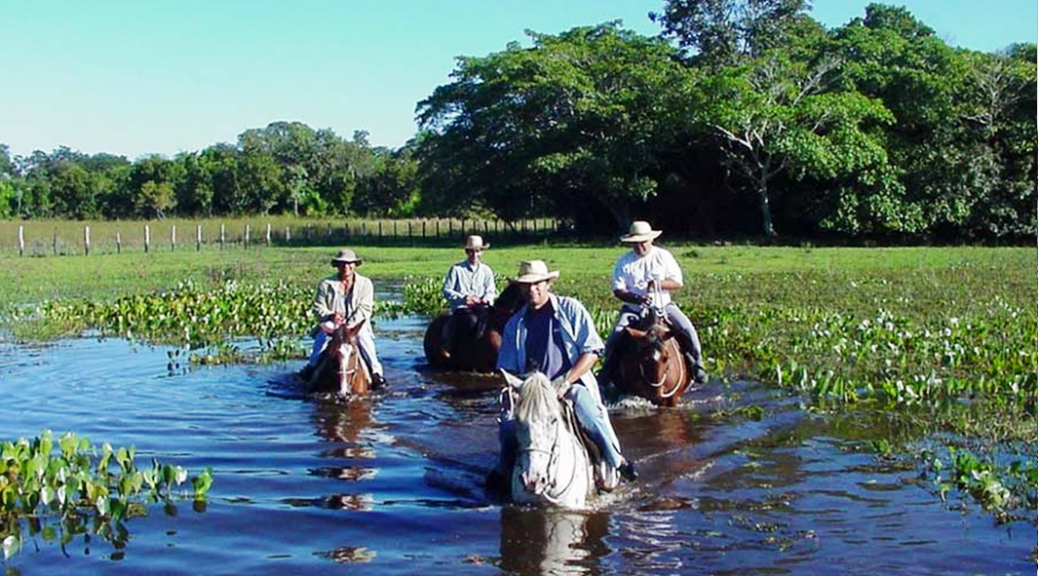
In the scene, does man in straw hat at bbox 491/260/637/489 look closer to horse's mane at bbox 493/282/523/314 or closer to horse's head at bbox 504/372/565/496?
horse's head at bbox 504/372/565/496

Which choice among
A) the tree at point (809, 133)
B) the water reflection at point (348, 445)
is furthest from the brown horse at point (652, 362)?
the tree at point (809, 133)

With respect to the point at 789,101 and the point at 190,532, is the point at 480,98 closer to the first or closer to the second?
the point at 789,101

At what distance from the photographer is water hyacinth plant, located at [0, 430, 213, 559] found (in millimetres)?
7301

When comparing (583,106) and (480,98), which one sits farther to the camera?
(480,98)

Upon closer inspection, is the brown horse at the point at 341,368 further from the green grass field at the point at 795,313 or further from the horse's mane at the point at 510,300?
the green grass field at the point at 795,313

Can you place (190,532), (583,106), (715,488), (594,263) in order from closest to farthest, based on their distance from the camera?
(190,532)
(715,488)
(594,263)
(583,106)

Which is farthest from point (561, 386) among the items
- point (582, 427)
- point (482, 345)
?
point (482, 345)

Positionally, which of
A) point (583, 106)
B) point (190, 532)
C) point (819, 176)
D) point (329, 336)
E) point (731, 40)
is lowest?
point (190, 532)

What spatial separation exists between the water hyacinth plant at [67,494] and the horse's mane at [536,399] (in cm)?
231

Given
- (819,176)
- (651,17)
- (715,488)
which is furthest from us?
(651,17)

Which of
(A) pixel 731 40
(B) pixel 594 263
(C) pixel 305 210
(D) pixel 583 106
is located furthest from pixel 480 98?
(C) pixel 305 210

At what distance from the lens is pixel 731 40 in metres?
45.8

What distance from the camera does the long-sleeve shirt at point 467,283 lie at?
46.3 ft

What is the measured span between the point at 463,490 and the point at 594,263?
21676mm
